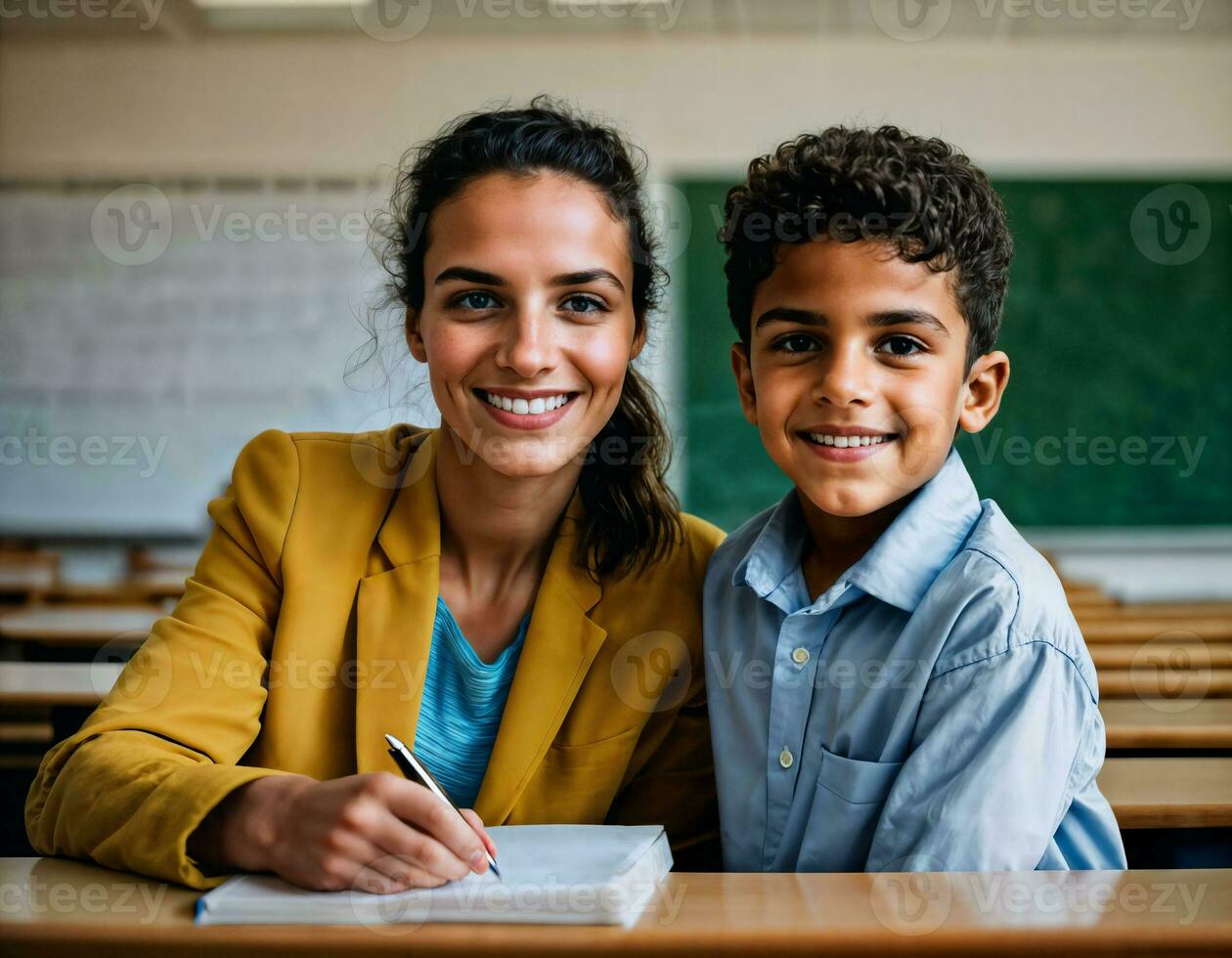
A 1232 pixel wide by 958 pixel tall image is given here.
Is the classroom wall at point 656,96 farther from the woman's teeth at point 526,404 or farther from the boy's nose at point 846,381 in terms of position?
the boy's nose at point 846,381

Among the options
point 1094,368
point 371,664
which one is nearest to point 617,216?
point 371,664

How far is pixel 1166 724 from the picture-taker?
1.88 meters

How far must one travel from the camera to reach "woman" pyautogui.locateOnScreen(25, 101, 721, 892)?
49.6 inches

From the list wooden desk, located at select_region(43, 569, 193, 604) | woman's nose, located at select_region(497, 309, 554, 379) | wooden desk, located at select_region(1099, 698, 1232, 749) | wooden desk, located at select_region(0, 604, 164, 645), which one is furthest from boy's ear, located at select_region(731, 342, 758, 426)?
wooden desk, located at select_region(43, 569, 193, 604)

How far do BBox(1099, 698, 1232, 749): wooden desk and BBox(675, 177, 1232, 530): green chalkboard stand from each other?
136 inches

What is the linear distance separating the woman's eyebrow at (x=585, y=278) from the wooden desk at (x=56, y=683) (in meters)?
1.27

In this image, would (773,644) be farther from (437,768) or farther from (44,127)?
(44,127)

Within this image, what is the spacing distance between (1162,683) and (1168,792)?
2.89 feet

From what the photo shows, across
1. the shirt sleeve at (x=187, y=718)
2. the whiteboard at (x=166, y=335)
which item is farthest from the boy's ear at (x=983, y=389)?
the whiteboard at (x=166, y=335)

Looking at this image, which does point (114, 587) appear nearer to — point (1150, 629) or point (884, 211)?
point (1150, 629)

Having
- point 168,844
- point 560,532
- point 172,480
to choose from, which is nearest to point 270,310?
point 172,480

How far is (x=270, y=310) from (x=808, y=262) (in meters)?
4.90

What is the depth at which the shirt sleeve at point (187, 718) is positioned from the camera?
0.98 metres

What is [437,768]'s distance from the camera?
1332mm
